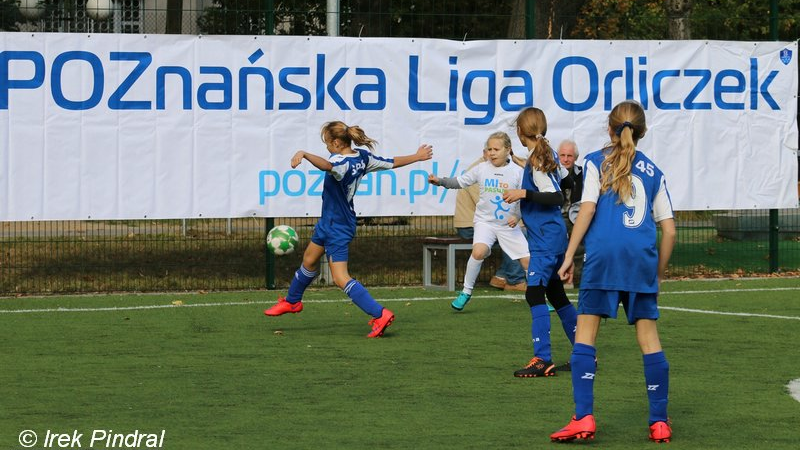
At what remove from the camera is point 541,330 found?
9227 mm

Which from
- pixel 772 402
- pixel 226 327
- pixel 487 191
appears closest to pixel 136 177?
pixel 226 327

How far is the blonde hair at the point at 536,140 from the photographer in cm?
912

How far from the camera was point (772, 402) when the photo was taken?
8.17 m

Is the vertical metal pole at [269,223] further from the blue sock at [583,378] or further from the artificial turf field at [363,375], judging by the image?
the blue sock at [583,378]

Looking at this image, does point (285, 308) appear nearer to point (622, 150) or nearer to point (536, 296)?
point (536, 296)

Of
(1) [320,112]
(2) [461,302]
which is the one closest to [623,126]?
(2) [461,302]

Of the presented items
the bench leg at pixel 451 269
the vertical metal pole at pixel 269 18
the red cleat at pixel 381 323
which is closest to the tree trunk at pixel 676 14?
the bench leg at pixel 451 269

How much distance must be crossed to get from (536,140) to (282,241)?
427cm

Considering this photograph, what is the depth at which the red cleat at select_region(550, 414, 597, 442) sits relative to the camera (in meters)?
6.86

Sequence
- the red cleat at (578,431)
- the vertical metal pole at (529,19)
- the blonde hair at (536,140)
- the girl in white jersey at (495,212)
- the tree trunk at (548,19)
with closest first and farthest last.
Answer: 1. the red cleat at (578,431)
2. the blonde hair at (536,140)
3. the girl in white jersey at (495,212)
4. the vertical metal pole at (529,19)
5. the tree trunk at (548,19)

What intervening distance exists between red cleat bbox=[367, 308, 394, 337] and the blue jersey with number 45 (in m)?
4.08

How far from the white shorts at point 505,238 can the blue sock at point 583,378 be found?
5091 millimetres

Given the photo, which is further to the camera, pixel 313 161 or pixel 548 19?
pixel 548 19

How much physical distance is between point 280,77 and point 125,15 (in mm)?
1986
